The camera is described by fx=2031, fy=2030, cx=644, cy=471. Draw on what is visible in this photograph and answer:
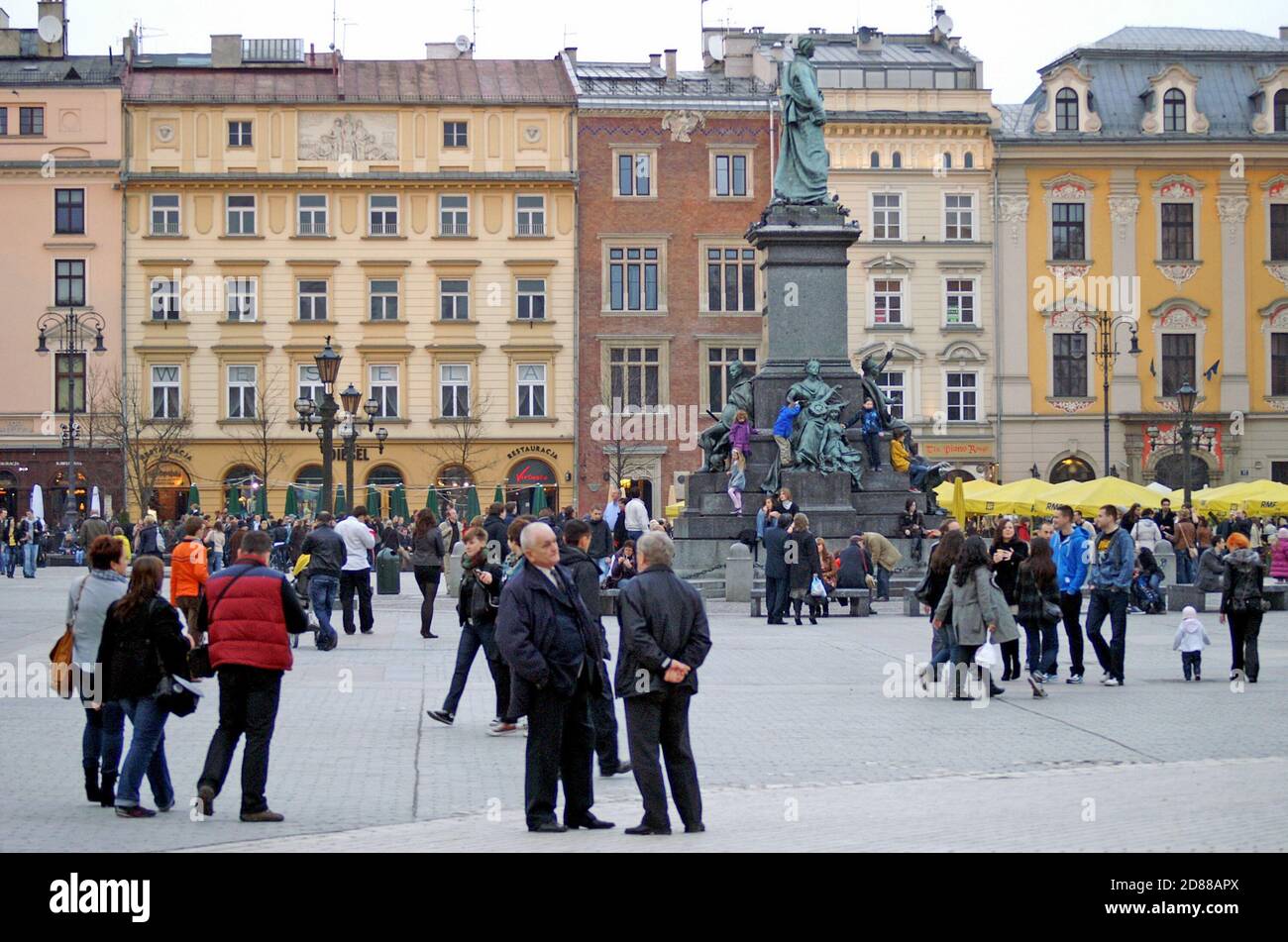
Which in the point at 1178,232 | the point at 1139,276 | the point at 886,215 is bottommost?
the point at 1139,276

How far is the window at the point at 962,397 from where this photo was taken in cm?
6644

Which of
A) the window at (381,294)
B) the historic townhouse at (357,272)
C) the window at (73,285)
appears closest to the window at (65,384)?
the historic townhouse at (357,272)

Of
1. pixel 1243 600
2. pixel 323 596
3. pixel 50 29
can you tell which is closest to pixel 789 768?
pixel 1243 600

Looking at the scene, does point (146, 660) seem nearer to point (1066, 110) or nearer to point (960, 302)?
point (960, 302)

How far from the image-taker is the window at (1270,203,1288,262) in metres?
A: 67.1

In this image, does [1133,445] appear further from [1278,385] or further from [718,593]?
[718,593]

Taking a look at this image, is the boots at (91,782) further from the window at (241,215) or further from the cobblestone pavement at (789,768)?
the window at (241,215)

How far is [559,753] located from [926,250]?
57341mm

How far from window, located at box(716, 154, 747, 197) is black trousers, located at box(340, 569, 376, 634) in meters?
43.3

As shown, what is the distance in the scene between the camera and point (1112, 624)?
62.5 feet

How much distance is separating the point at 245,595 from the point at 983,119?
5758cm

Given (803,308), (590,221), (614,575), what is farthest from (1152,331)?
(614,575)

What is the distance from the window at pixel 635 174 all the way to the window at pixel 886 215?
7413mm

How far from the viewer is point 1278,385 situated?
66.8 metres
